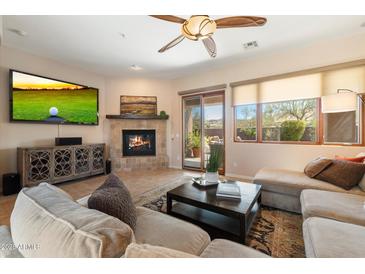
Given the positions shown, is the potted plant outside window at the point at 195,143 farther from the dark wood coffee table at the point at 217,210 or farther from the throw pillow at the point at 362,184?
the throw pillow at the point at 362,184

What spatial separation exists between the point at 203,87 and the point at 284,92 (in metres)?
1.80

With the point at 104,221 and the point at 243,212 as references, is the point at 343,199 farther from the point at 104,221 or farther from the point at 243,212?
the point at 104,221

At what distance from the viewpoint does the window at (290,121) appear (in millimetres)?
3010

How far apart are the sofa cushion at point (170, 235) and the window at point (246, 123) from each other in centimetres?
298

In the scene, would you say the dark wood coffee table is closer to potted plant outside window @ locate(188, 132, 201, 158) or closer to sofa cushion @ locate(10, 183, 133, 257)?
sofa cushion @ locate(10, 183, 133, 257)

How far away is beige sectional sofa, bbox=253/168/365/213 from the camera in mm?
1964

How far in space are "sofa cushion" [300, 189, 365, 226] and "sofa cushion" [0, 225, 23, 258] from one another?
193 cm

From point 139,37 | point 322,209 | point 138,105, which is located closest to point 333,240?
point 322,209

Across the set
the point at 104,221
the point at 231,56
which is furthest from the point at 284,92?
the point at 104,221

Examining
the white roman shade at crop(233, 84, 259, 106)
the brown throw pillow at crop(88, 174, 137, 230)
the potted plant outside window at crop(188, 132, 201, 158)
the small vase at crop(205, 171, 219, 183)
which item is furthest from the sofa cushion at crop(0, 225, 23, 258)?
the potted plant outside window at crop(188, 132, 201, 158)

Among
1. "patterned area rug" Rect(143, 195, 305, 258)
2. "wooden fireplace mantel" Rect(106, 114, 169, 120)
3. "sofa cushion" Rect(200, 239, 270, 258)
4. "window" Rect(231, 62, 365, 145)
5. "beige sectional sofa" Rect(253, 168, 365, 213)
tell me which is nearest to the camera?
"sofa cushion" Rect(200, 239, 270, 258)

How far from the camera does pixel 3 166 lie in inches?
112

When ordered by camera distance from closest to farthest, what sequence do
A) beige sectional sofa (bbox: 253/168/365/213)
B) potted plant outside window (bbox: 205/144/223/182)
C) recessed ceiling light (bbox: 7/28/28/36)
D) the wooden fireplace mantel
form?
beige sectional sofa (bbox: 253/168/365/213), potted plant outside window (bbox: 205/144/223/182), recessed ceiling light (bbox: 7/28/28/36), the wooden fireplace mantel

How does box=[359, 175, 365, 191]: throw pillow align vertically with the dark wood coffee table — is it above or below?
above
